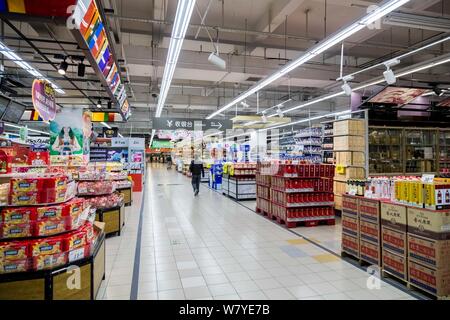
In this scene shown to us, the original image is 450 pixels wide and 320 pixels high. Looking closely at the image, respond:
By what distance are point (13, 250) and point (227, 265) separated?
2.92 meters

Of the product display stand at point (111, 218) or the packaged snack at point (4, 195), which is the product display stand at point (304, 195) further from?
the packaged snack at point (4, 195)

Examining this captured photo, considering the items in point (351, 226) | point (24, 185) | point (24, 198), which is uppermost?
point (24, 185)

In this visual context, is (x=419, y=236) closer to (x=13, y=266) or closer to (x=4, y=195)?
(x=13, y=266)

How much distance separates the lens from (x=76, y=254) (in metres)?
3.03

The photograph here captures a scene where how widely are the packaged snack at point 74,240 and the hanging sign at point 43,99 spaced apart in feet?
10.5

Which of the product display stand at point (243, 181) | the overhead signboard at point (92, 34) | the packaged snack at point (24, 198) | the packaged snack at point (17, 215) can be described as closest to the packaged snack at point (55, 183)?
the packaged snack at point (24, 198)

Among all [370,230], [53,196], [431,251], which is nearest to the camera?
[53,196]

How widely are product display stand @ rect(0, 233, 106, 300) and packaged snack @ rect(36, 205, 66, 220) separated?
0.52m

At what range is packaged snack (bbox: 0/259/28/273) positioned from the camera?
270 centimetres

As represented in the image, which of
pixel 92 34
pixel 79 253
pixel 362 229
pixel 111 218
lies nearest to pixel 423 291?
pixel 362 229

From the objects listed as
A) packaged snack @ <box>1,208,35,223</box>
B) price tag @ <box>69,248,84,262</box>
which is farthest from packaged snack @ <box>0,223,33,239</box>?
price tag @ <box>69,248,84,262</box>

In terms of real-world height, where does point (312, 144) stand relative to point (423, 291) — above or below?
above

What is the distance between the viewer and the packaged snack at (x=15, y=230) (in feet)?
9.36
